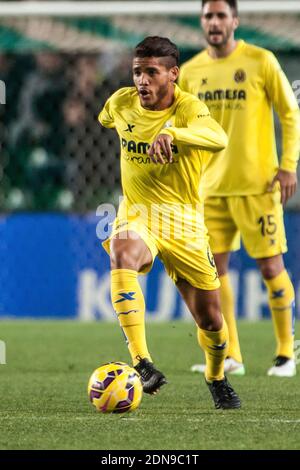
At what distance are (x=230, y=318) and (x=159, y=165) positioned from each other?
6.55 ft

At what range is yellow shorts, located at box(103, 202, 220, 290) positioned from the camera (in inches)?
238

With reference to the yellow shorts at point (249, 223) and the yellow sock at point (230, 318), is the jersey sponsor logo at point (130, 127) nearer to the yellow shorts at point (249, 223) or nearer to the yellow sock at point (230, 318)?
the yellow shorts at point (249, 223)

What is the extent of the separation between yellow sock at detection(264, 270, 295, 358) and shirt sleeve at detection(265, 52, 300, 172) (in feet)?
2.33

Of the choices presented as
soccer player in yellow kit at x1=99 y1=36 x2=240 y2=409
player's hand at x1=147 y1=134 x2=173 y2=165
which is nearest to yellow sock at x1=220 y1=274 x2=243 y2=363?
soccer player in yellow kit at x1=99 y1=36 x2=240 y2=409

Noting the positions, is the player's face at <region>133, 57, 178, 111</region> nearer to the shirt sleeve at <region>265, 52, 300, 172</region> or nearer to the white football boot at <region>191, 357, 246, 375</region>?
the shirt sleeve at <region>265, 52, 300, 172</region>

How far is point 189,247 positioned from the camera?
20.0 feet

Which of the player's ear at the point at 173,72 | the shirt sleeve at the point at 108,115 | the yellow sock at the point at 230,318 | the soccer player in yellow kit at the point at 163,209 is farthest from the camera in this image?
the yellow sock at the point at 230,318

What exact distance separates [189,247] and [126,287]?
405 mm

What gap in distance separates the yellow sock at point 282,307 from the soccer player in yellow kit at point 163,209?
1667 mm

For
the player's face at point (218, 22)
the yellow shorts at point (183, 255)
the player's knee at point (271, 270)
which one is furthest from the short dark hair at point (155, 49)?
the player's knee at point (271, 270)

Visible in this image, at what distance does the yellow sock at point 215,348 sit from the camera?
6180 mm

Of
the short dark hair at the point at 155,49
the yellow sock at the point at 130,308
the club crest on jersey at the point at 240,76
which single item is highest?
the short dark hair at the point at 155,49
